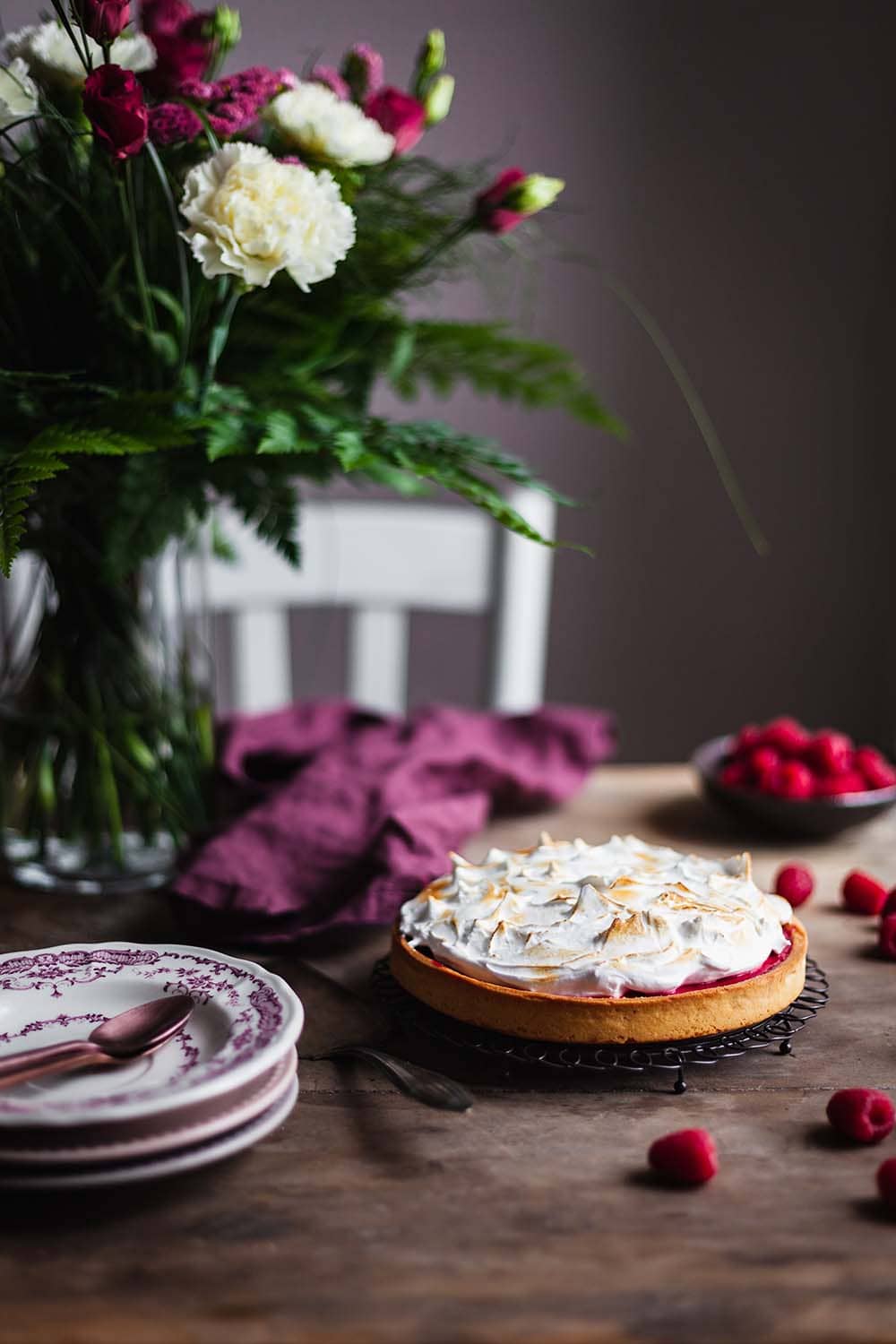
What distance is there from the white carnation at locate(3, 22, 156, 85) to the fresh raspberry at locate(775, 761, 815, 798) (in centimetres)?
90

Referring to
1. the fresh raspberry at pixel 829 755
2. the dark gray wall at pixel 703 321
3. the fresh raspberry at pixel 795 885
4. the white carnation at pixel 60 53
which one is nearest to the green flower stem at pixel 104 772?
the white carnation at pixel 60 53

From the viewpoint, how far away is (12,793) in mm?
1232

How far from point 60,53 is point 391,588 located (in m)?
1.07

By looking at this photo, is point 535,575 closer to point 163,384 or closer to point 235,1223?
point 163,384

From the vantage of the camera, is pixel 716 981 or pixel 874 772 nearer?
pixel 716 981

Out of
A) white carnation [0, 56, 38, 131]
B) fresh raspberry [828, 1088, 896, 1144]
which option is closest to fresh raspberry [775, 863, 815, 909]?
fresh raspberry [828, 1088, 896, 1144]

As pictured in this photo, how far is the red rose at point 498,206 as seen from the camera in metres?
1.08

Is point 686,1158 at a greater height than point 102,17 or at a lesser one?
lesser

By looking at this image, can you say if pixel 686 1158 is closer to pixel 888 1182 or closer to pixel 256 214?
pixel 888 1182

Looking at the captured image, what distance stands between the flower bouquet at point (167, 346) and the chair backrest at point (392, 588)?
0.62 metres

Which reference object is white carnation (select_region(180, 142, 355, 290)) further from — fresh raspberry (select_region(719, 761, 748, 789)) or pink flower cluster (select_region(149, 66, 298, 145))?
fresh raspberry (select_region(719, 761, 748, 789))

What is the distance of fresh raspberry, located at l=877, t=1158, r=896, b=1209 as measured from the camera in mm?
695

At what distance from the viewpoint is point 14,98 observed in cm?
94

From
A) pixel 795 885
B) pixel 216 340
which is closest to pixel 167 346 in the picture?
pixel 216 340
